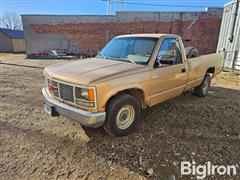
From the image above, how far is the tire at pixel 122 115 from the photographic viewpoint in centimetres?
287

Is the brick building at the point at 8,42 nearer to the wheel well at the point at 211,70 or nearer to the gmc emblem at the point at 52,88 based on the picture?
the gmc emblem at the point at 52,88

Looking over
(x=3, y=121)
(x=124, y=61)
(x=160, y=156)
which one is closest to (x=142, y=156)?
(x=160, y=156)

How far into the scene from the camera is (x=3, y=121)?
12.7 feet

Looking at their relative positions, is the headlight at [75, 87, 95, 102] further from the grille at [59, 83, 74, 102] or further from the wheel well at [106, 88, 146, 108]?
the wheel well at [106, 88, 146, 108]

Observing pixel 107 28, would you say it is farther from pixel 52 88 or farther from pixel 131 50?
pixel 52 88

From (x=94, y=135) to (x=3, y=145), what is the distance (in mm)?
1586

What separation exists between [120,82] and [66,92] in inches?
35.7

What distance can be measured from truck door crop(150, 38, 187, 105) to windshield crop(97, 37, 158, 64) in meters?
0.24

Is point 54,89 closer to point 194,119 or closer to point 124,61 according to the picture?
point 124,61

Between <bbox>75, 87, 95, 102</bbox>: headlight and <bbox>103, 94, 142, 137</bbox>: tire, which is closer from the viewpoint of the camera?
<bbox>75, 87, 95, 102</bbox>: headlight

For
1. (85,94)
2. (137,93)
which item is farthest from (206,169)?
(85,94)

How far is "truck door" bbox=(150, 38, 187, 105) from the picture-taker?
11.1 ft

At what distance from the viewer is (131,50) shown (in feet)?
12.3

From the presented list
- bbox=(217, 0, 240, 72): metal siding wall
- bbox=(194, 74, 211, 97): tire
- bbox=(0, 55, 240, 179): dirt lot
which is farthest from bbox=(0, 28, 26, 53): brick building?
bbox=(194, 74, 211, 97): tire
